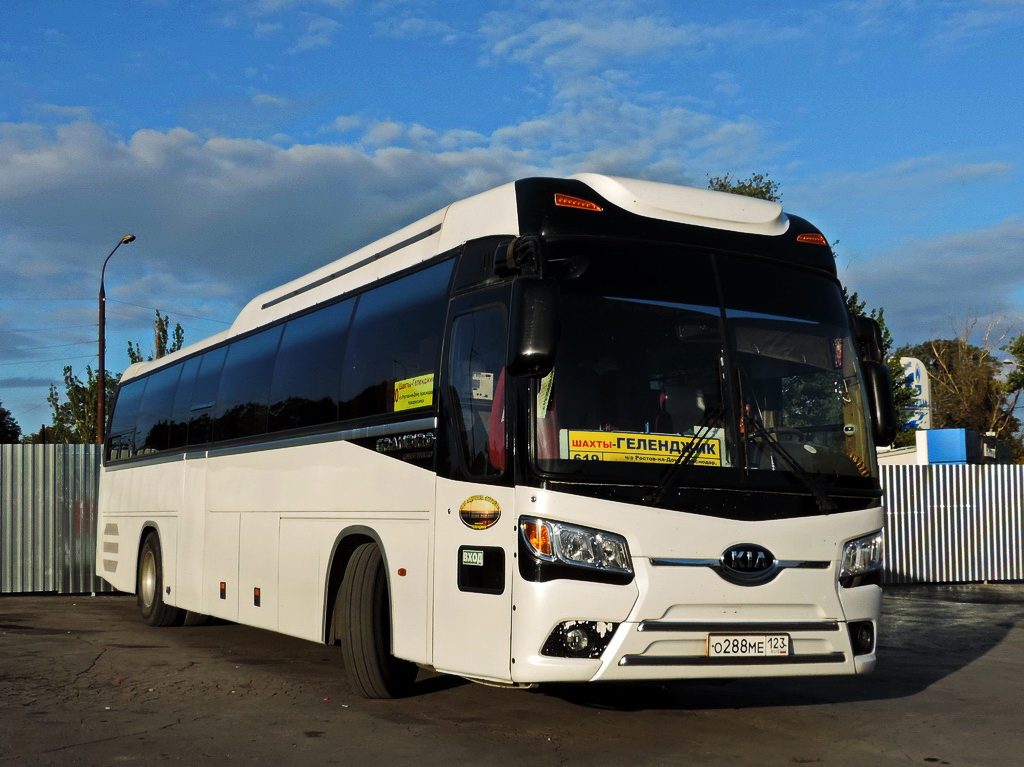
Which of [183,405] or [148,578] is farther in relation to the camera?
[148,578]

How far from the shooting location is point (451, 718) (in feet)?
27.3

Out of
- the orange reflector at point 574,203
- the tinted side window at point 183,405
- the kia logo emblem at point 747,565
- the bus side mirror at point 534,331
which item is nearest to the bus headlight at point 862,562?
the kia logo emblem at point 747,565

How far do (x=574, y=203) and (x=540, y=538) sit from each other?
2196 millimetres

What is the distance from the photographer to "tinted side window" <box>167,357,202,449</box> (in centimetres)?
1435

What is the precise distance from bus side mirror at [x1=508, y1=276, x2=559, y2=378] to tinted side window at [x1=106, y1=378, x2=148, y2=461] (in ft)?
35.9

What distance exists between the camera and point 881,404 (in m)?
8.23

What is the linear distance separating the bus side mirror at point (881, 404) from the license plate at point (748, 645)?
5.60 ft

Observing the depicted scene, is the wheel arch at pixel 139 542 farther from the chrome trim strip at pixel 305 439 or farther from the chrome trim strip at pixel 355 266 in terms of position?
the chrome trim strip at pixel 355 266

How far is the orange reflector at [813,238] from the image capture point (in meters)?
8.53

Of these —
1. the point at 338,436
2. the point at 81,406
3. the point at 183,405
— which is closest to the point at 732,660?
the point at 338,436

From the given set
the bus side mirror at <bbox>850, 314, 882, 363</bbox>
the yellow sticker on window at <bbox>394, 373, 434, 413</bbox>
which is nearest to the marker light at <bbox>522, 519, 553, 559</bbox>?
the yellow sticker on window at <bbox>394, 373, 434, 413</bbox>

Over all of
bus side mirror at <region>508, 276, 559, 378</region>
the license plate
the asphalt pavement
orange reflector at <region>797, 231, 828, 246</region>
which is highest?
orange reflector at <region>797, 231, 828, 246</region>

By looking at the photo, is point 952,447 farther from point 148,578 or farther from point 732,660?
point 732,660

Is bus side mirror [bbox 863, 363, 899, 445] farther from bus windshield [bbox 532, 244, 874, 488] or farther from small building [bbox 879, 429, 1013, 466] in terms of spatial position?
small building [bbox 879, 429, 1013, 466]
